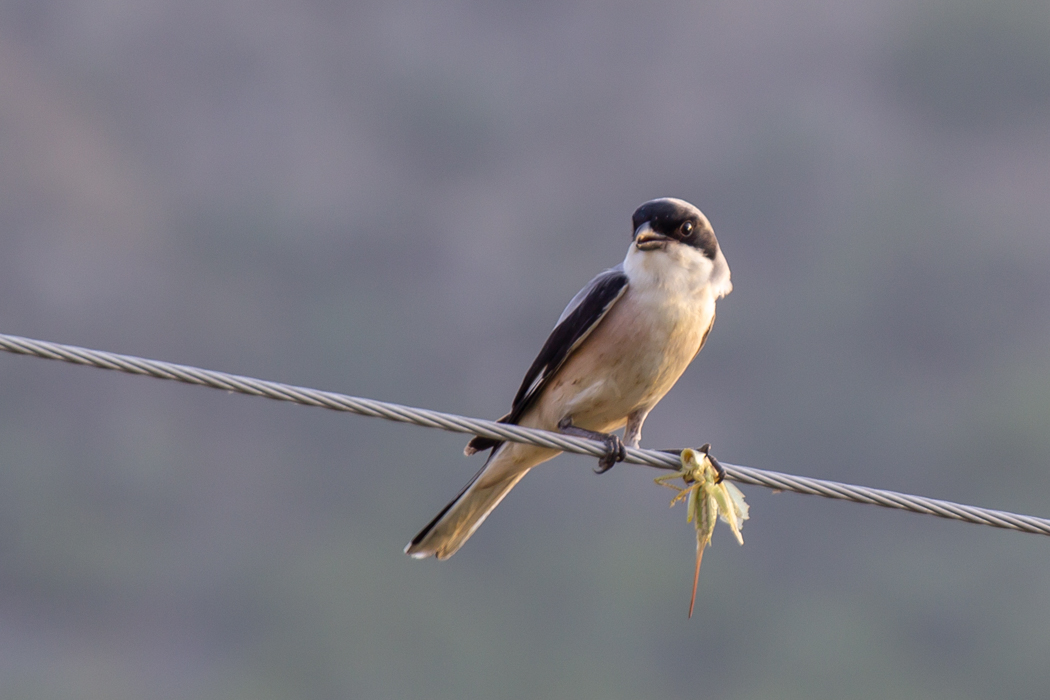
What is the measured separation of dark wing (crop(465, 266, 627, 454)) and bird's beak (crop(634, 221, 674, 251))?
184 millimetres

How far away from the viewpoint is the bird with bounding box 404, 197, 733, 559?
5.16 meters

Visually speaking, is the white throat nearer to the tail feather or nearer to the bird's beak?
the bird's beak

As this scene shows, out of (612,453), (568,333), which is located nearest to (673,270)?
(568,333)

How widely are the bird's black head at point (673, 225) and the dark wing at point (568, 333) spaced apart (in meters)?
0.24

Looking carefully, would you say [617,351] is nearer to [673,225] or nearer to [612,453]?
[673,225]

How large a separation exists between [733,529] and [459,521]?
5.69 ft

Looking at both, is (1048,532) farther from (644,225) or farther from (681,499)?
(644,225)

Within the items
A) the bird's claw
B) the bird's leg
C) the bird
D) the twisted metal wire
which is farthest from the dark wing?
the twisted metal wire

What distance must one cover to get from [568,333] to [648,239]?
585 mm

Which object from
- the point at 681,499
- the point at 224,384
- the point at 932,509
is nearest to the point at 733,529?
the point at 681,499

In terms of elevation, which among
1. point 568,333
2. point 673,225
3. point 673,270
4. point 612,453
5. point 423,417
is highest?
point 673,225

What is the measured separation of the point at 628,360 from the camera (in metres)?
5.15

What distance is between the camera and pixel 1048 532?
3549mm

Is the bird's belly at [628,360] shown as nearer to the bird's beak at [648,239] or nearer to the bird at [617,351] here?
the bird at [617,351]
